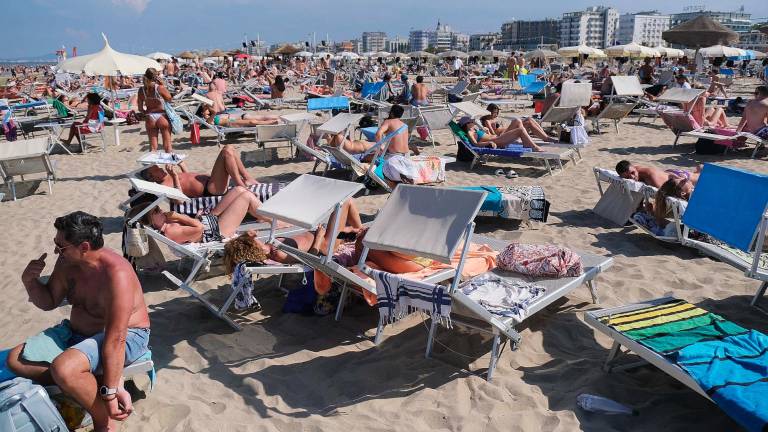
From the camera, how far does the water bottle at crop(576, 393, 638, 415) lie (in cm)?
260

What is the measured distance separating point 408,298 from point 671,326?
4.35 feet

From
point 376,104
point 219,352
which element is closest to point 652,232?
point 219,352

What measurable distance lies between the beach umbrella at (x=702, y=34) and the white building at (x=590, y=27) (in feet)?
461

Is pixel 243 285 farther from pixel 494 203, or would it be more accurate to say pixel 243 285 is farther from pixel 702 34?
pixel 702 34

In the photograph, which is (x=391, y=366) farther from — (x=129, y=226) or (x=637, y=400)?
(x=129, y=226)

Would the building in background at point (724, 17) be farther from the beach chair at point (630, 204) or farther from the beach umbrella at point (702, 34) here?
the beach chair at point (630, 204)

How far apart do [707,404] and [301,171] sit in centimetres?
599

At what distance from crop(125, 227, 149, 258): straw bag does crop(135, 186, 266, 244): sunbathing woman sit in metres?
0.16

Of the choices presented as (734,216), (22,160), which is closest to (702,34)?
(734,216)

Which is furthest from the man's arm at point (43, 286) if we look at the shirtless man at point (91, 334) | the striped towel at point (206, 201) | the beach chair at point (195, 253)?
the striped towel at point (206, 201)

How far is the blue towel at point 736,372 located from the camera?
215cm

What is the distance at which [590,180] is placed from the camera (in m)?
6.99

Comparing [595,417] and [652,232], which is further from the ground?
[652,232]

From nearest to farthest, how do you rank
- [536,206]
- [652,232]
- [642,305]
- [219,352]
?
[642,305] → [219,352] → [652,232] → [536,206]
